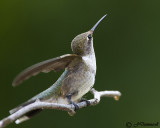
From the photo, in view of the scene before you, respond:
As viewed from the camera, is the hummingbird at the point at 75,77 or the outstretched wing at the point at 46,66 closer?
the outstretched wing at the point at 46,66

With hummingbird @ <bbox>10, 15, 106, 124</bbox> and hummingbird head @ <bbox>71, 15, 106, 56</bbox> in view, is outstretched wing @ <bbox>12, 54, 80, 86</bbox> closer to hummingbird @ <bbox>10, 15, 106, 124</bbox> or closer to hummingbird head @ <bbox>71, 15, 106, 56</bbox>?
hummingbird @ <bbox>10, 15, 106, 124</bbox>

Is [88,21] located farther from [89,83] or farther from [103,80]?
[89,83]

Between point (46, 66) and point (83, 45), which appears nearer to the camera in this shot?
point (46, 66)

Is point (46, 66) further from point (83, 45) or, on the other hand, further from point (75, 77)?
point (83, 45)

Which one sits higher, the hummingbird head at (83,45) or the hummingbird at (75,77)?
the hummingbird head at (83,45)

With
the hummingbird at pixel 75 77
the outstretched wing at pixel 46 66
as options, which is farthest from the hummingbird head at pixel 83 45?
the outstretched wing at pixel 46 66

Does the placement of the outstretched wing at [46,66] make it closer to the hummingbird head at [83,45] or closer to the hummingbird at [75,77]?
the hummingbird at [75,77]

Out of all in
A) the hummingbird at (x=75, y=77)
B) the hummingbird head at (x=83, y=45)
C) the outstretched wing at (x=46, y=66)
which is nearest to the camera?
the outstretched wing at (x=46, y=66)

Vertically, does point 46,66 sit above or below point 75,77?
above

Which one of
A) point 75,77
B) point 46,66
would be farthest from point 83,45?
point 46,66

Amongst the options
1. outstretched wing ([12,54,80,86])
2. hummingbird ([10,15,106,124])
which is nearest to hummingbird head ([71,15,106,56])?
hummingbird ([10,15,106,124])
